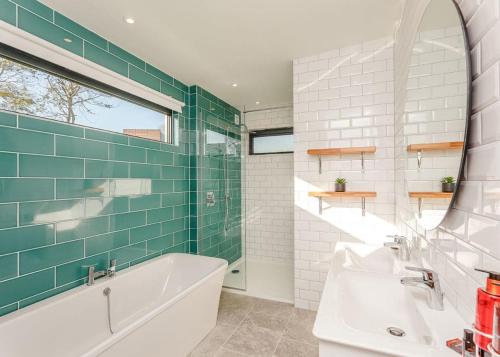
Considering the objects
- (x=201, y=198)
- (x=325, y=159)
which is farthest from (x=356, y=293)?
(x=201, y=198)

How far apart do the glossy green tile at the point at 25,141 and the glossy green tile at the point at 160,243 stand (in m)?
1.32

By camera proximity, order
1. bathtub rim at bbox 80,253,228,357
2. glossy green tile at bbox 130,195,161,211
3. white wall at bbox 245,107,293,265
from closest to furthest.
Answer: bathtub rim at bbox 80,253,228,357, glossy green tile at bbox 130,195,161,211, white wall at bbox 245,107,293,265

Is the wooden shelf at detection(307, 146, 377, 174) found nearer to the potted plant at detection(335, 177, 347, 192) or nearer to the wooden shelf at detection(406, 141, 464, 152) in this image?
the potted plant at detection(335, 177, 347, 192)

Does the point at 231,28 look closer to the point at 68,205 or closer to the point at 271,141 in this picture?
the point at 68,205

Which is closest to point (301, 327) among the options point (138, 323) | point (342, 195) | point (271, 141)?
point (342, 195)

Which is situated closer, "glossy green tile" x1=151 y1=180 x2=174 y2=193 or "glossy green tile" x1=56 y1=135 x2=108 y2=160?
"glossy green tile" x1=56 y1=135 x2=108 y2=160

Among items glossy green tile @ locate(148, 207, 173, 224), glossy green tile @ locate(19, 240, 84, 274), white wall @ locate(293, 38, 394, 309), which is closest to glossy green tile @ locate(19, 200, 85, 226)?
glossy green tile @ locate(19, 240, 84, 274)

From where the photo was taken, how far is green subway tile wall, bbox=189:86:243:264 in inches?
130

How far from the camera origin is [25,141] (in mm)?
1690

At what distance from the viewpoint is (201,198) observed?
3.32 metres

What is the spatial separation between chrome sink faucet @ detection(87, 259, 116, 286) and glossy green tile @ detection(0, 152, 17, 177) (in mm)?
881

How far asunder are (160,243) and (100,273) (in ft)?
2.54

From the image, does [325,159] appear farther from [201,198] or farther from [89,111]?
[89,111]

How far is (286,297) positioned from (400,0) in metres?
3.10
